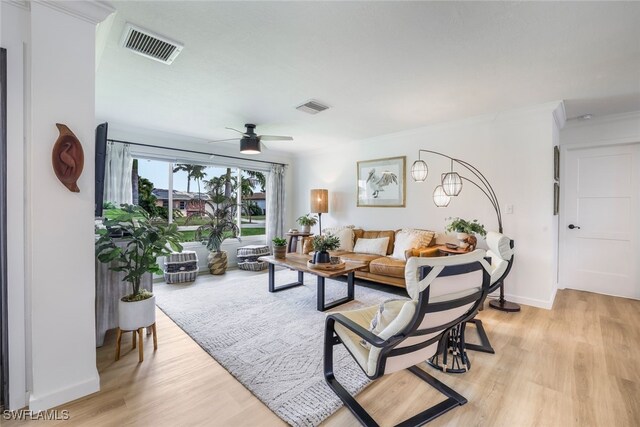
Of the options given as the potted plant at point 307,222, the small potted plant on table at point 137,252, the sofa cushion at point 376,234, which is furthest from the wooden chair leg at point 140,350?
the potted plant at point 307,222

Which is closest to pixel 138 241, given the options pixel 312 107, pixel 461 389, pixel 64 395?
pixel 64 395

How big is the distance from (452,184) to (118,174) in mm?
4815

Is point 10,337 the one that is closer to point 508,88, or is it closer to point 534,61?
point 534,61

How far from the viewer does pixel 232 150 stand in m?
5.61

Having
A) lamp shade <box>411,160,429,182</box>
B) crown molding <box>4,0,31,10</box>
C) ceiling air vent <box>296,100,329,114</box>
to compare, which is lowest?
lamp shade <box>411,160,429,182</box>

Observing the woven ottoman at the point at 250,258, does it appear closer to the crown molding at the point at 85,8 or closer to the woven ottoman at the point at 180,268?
the woven ottoman at the point at 180,268

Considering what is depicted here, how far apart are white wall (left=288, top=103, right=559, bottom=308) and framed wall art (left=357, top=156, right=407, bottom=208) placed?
114 mm

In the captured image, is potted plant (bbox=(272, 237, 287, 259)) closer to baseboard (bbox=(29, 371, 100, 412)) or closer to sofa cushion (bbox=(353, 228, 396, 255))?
sofa cushion (bbox=(353, 228, 396, 255))

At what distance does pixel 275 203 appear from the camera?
625 centimetres

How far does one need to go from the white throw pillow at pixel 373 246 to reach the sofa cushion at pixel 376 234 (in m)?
0.10

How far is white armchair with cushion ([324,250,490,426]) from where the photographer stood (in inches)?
54.5

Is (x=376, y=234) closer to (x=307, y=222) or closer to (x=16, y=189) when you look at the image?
(x=307, y=222)

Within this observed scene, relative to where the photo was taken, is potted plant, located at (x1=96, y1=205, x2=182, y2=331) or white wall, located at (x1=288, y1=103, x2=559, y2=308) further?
white wall, located at (x1=288, y1=103, x2=559, y2=308)

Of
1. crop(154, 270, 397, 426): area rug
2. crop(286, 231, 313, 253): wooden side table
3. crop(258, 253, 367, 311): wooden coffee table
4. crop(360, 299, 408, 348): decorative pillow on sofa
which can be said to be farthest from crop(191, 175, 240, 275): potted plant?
crop(360, 299, 408, 348): decorative pillow on sofa
